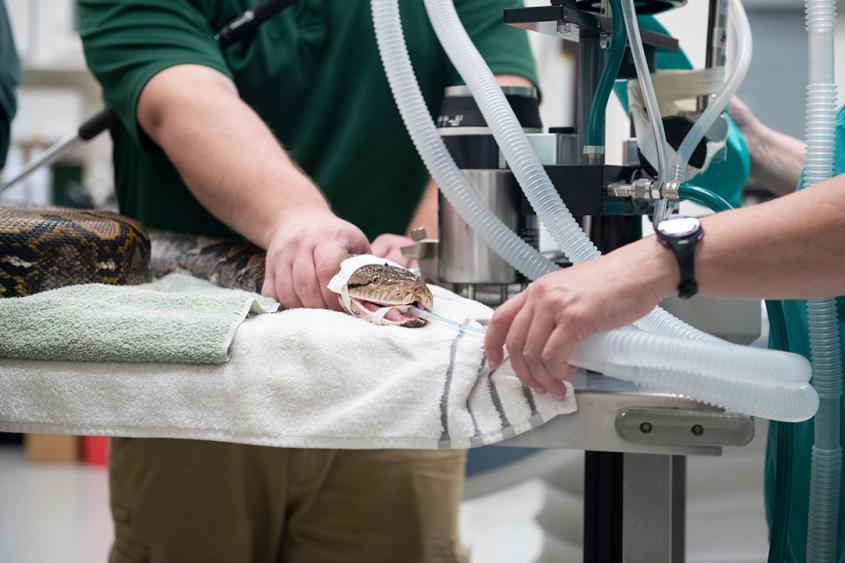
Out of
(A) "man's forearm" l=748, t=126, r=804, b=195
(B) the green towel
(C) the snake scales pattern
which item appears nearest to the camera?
(B) the green towel

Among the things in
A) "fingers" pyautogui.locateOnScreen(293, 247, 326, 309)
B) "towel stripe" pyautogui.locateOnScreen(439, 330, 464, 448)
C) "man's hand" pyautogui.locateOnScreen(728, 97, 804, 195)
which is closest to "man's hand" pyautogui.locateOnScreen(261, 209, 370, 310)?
"fingers" pyautogui.locateOnScreen(293, 247, 326, 309)

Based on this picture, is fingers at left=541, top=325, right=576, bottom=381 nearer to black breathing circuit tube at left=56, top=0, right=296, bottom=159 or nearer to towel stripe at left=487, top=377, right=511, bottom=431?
towel stripe at left=487, top=377, right=511, bottom=431

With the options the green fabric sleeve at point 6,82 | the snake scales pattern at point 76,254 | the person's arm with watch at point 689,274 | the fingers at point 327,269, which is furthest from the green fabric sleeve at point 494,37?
the person's arm with watch at point 689,274

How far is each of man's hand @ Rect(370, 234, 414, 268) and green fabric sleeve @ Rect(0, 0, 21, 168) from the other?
71cm

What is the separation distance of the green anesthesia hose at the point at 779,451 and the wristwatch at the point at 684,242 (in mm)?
188

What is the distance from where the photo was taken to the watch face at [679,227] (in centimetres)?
76

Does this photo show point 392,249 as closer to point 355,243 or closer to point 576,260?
point 355,243

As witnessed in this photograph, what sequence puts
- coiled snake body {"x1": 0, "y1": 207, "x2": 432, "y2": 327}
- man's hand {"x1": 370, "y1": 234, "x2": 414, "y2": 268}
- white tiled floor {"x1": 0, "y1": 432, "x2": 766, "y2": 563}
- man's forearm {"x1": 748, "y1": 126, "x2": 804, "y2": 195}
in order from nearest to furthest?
coiled snake body {"x1": 0, "y1": 207, "x2": 432, "y2": 327} < man's hand {"x1": 370, "y1": 234, "x2": 414, "y2": 268} < man's forearm {"x1": 748, "y1": 126, "x2": 804, "y2": 195} < white tiled floor {"x1": 0, "y1": 432, "x2": 766, "y2": 563}

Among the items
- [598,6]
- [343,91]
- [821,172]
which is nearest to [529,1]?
[343,91]

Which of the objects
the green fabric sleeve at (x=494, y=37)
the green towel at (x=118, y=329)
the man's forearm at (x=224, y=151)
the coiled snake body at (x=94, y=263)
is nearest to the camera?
the green towel at (x=118, y=329)

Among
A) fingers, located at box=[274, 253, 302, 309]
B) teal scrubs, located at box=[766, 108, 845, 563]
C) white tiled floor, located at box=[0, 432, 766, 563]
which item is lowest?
white tiled floor, located at box=[0, 432, 766, 563]

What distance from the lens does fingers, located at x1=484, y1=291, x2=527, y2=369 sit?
0.80 metres

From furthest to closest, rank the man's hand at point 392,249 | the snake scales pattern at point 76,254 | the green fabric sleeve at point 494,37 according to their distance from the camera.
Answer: the green fabric sleeve at point 494,37 → the man's hand at point 392,249 → the snake scales pattern at point 76,254

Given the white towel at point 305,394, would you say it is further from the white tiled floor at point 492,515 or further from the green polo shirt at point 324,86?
the white tiled floor at point 492,515
